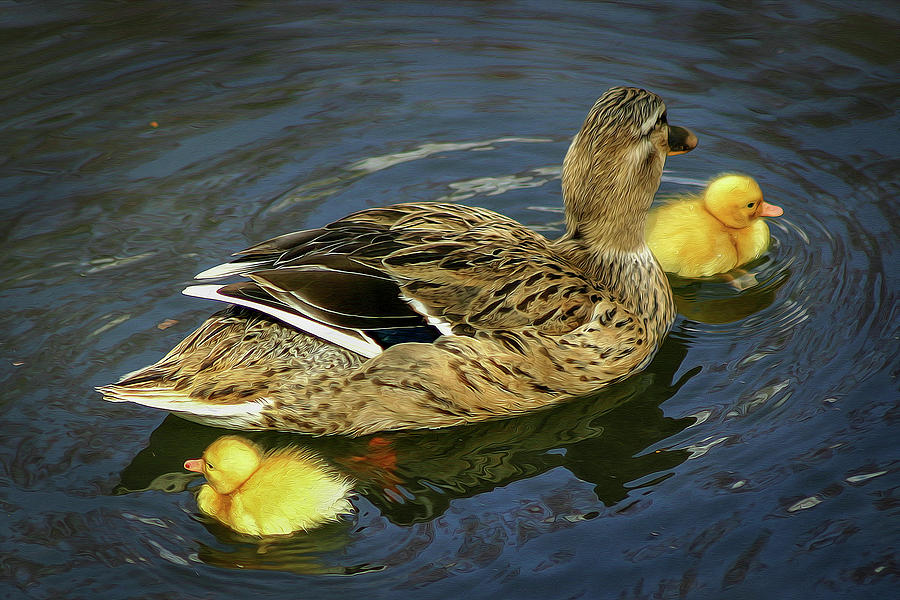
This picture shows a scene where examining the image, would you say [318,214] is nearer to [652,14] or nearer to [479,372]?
[479,372]

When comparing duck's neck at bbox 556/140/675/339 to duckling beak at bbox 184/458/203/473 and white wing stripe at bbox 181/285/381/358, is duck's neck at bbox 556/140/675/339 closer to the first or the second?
white wing stripe at bbox 181/285/381/358

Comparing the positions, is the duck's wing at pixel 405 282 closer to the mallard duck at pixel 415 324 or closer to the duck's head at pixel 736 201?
the mallard duck at pixel 415 324

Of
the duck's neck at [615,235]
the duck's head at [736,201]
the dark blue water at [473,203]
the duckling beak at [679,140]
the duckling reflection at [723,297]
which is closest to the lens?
the dark blue water at [473,203]

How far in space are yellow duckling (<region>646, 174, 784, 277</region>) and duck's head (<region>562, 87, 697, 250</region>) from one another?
597 millimetres

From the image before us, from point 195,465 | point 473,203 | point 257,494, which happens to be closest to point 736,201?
point 473,203

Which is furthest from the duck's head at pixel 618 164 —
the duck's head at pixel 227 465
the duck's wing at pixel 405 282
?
the duck's head at pixel 227 465

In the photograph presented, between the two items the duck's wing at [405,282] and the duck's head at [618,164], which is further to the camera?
the duck's head at [618,164]

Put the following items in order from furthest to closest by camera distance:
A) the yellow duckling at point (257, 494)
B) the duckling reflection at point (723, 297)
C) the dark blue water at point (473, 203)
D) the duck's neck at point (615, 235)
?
the duckling reflection at point (723, 297) → the duck's neck at point (615, 235) → the yellow duckling at point (257, 494) → the dark blue water at point (473, 203)

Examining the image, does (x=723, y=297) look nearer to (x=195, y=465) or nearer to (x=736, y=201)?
(x=736, y=201)

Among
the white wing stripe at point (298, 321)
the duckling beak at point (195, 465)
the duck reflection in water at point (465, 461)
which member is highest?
the white wing stripe at point (298, 321)

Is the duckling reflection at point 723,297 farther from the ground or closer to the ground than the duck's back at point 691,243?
closer to the ground

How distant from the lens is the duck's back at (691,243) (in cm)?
595

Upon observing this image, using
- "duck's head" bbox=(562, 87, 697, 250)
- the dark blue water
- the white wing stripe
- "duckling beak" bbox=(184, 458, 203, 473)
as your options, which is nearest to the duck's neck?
"duck's head" bbox=(562, 87, 697, 250)

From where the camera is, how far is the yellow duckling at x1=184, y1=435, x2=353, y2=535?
429cm
